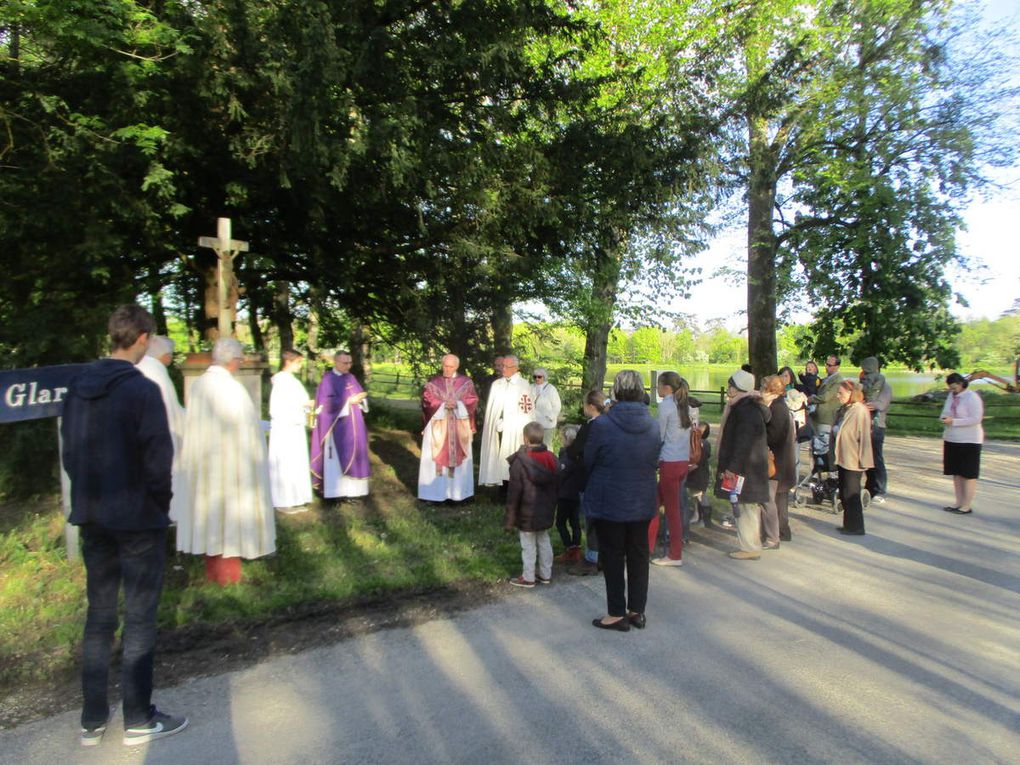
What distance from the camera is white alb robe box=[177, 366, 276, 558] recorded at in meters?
5.57

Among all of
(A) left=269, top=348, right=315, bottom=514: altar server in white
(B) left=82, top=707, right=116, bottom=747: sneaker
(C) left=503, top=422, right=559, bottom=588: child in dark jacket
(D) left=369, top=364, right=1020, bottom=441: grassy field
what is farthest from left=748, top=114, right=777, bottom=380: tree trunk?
(B) left=82, top=707, right=116, bottom=747: sneaker

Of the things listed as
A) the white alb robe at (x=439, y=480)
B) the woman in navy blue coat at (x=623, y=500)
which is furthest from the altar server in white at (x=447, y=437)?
the woman in navy blue coat at (x=623, y=500)

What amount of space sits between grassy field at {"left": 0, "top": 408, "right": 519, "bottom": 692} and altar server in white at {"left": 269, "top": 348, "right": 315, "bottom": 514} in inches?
12.6

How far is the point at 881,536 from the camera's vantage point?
8.11m

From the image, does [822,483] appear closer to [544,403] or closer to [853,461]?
[853,461]

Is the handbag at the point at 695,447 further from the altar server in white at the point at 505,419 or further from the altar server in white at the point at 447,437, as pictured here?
the altar server in white at the point at 447,437

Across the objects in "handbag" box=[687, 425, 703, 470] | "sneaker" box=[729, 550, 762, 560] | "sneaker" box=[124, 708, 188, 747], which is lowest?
"sneaker" box=[729, 550, 762, 560]

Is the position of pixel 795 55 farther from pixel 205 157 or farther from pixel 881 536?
pixel 205 157

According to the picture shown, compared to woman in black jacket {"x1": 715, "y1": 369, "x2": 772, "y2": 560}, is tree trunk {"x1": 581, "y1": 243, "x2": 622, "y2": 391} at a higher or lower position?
higher

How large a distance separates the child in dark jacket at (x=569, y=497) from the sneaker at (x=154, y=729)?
144 inches

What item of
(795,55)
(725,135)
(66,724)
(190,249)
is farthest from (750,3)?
(66,724)

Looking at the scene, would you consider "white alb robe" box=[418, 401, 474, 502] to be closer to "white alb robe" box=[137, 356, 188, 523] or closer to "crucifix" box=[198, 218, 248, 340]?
"crucifix" box=[198, 218, 248, 340]

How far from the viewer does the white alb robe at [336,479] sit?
8.91 meters

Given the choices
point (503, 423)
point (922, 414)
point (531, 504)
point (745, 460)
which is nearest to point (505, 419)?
point (503, 423)
